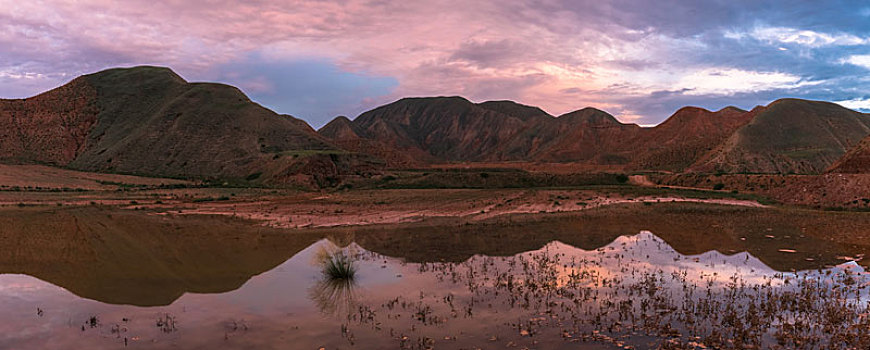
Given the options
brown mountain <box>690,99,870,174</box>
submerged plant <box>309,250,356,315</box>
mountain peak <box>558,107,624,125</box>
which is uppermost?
mountain peak <box>558,107,624,125</box>

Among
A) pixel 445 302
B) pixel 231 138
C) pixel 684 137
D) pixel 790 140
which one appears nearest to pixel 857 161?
pixel 445 302

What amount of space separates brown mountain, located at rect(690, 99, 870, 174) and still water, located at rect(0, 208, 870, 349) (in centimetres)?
7094

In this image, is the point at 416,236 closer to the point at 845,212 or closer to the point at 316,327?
the point at 316,327

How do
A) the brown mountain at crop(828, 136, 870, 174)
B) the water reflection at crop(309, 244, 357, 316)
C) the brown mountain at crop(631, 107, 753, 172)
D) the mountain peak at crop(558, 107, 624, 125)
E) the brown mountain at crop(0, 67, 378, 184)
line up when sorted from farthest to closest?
the mountain peak at crop(558, 107, 624, 125) → the brown mountain at crop(631, 107, 753, 172) → the brown mountain at crop(0, 67, 378, 184) → the brown mountain at crop(828, 136, 870, 174) → the water reflection at crop(309, 244, 357, 316)

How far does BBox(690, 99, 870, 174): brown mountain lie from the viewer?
75.6 meters

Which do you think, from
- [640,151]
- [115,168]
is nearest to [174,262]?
[115,168]

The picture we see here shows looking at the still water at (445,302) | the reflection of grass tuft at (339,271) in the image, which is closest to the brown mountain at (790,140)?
the still water at (445,302)

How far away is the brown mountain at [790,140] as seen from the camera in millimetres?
75562

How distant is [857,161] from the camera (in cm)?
3959

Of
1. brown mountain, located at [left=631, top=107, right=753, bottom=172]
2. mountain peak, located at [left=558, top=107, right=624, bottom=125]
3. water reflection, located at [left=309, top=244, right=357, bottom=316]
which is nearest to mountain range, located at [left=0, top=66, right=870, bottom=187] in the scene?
brown mountain, located at [left=631, top=107, right=753, bottom=172]

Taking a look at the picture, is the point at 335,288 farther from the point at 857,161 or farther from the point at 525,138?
the point at 525,138

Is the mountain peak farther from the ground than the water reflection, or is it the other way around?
the mountain peak

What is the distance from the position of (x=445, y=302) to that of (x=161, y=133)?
78.7 m

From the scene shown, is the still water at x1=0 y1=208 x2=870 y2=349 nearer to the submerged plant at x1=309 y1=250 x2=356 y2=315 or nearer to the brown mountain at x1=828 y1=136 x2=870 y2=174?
the submerged plant at x1=309 y1=250 x2=356 y2=315
